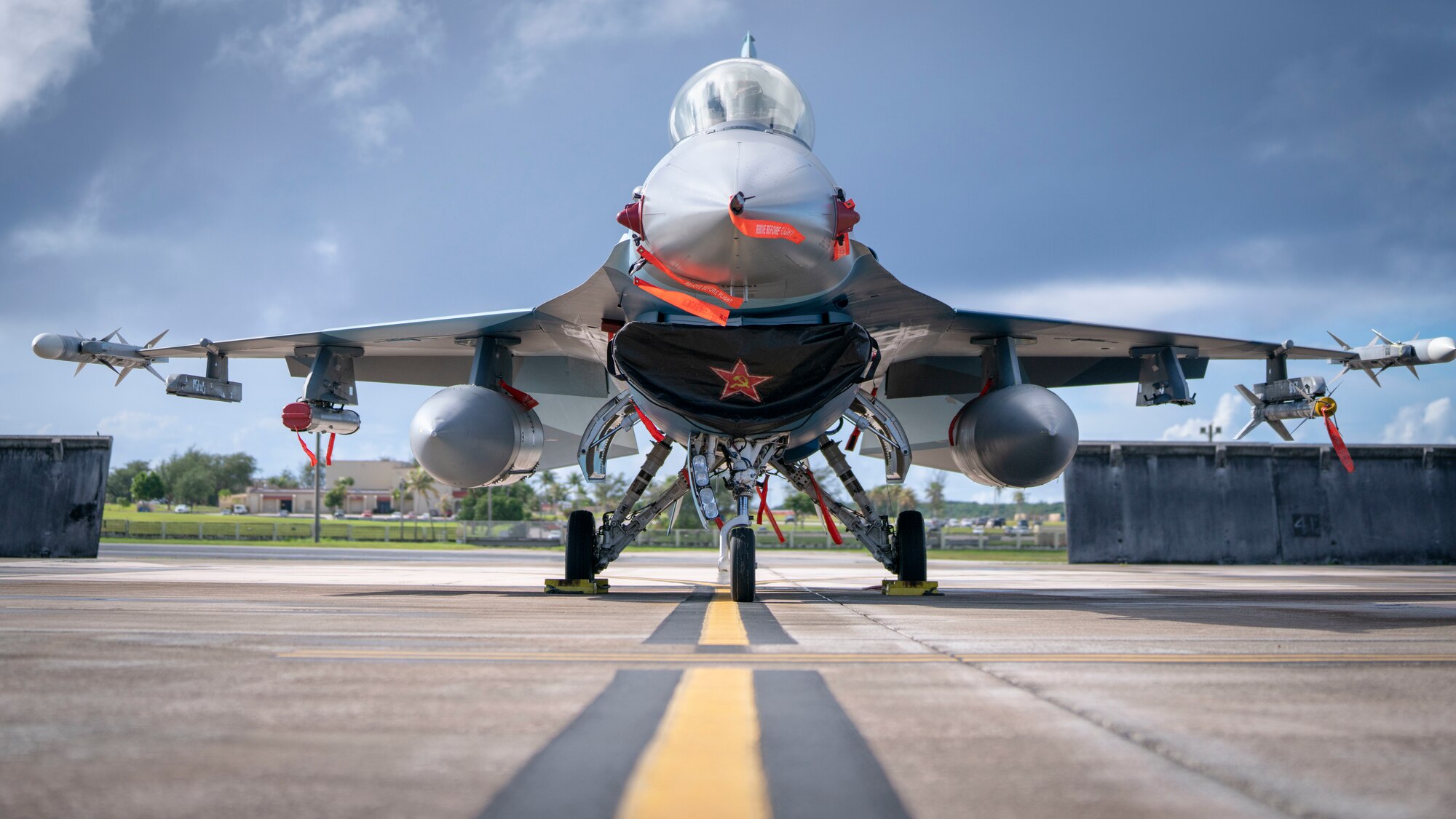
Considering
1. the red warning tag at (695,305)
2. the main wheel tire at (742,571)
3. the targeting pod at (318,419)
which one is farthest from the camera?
the targeting pod at (318,419)

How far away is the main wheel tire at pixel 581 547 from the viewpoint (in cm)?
992

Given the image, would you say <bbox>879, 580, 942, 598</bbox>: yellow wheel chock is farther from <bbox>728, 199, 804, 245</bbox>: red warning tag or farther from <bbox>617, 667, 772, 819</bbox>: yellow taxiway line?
<bbox>617, 667, 772, 819</bbox>: yellow taxiway line

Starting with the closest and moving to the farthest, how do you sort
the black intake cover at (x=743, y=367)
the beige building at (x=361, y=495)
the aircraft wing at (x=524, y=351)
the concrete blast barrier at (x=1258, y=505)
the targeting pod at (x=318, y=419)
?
the black intake cover at (x=743, y=367) < the aircraft wing at (x=524, y=351) < the targeting pod at (x=318, y=419) < the concrete blast barrier at (x=1258, y=505) < the beige building at (x=361, y=495)

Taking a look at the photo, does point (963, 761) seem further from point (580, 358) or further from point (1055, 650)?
point (580, 358)

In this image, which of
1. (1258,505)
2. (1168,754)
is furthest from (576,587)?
(1258,505)

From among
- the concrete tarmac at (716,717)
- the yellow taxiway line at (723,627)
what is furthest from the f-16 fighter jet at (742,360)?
the concrete tarmac at (716,717)

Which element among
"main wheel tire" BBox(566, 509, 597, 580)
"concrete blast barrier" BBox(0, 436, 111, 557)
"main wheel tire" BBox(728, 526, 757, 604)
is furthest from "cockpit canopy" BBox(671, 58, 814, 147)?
"concrete blast barrier" BBox(0, 436, 111, 557)

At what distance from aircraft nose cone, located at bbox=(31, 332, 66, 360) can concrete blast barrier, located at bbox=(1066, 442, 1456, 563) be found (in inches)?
945

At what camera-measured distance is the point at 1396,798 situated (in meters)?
1.74

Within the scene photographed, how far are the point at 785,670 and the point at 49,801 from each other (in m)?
2.39

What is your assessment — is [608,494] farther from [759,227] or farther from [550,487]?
[759,227]

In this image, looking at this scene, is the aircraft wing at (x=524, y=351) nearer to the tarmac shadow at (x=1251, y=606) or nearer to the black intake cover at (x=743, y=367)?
the black intake cover at (x=743, y=367)

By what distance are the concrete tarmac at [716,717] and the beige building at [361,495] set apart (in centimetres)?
10945

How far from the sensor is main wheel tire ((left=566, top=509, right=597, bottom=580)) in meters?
Result: 9.92
